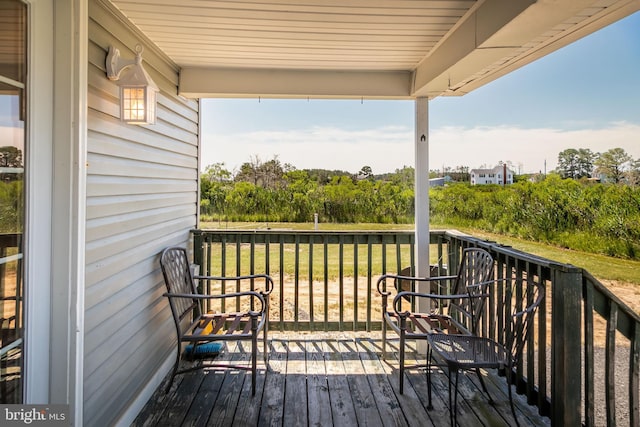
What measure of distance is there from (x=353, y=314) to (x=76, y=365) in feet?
7.88

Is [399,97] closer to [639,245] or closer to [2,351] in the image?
[639,245]

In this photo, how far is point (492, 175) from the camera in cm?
305

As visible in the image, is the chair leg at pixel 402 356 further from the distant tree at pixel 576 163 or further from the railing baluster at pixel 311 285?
the distant tree at pixel 576 163

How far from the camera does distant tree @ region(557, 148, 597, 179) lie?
2.49 metres

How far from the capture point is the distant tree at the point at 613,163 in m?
2.32

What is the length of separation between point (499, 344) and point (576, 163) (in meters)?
1.34

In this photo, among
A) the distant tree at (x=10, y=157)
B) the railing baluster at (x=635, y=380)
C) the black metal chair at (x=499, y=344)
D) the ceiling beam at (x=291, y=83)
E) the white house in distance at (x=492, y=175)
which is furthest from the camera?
the ceiling beam at (x=291, y=83)

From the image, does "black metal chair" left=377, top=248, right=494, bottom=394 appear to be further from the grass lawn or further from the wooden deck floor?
the grass lawn

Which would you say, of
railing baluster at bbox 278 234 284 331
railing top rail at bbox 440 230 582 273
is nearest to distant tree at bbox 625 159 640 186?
railing top rail at bbox 440 230 582 273

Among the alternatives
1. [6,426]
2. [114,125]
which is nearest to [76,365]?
[6,426]

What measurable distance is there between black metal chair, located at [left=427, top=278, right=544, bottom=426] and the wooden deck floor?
0.46 ft

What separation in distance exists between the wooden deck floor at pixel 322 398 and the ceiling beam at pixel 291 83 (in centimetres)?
220

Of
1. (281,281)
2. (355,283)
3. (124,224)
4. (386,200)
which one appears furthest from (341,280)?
(124,224)

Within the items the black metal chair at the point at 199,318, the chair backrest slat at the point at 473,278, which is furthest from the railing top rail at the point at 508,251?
the black metal chair at the point at 199,318
